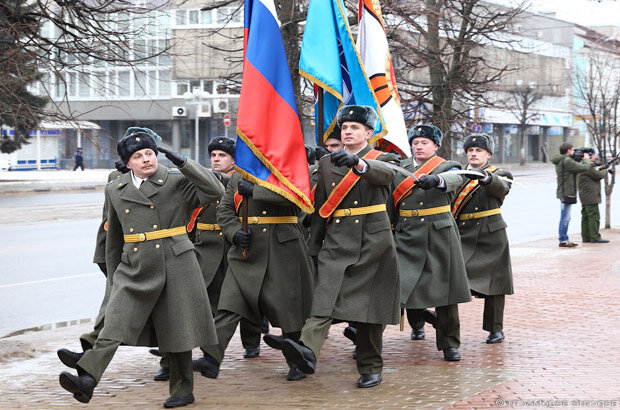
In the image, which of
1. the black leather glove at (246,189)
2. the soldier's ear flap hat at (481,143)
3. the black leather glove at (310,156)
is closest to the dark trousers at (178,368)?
the black leather glove at (246,189)

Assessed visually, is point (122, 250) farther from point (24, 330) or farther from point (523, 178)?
point (523, 178)

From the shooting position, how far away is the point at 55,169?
58.3 metres

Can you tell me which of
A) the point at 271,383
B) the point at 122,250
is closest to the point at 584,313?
the point at 271,383

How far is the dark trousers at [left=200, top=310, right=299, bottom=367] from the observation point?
6.84 metres

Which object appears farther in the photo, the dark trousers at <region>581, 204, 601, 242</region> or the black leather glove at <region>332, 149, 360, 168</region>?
the dark trousers at <region>581, 204, 601, 242</region>

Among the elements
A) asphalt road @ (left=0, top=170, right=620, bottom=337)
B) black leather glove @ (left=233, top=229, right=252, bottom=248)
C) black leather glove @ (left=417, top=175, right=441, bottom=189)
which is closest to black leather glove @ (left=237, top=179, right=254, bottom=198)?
black leather glove @ (left=233, top=229, right=252, bottom=248)

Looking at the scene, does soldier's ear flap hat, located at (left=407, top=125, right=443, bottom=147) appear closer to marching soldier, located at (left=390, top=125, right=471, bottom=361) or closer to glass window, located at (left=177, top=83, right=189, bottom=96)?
marching soldier, located at (left=390, top=125, right=471, bottom=361)

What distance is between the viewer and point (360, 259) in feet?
22.9

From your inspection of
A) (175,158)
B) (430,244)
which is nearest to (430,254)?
(430,244)

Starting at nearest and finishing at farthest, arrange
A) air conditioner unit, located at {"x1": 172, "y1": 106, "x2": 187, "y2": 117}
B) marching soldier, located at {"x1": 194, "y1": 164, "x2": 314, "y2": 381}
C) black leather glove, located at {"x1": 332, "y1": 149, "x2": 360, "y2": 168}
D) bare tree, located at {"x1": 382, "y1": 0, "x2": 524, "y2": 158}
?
black leather glove, located at {"x1": 332, "y1": 149, "x2": 360, "y2": 168}, marching soldier, located at {"x1": 194, "y1": 164, "x2": 314, "y2": 381}, bare tree, located at {"x1": 382, "y1": 0, "x2": 524, "y2": 158}, air conditioner unit, located at {"x1": 172, "y1": 106, "x2": 187, "y2": 117}

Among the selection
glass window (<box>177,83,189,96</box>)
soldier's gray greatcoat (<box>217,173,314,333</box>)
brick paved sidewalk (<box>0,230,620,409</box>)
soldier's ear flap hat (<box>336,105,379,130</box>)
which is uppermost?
glass window (<box>177,83,189,96</box>)

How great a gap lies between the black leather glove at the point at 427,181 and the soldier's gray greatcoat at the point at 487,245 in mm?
1461

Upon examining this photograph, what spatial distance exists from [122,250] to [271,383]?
156 cm

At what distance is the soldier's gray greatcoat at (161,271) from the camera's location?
6199mm
